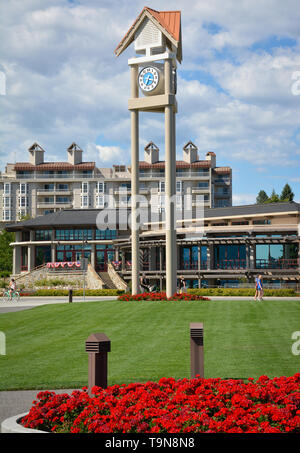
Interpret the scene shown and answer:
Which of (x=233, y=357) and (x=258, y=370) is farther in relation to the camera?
(x=233, y=357)

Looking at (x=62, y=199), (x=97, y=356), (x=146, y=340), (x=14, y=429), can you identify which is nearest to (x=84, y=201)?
(x=62, y=199)

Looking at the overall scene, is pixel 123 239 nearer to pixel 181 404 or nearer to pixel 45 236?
pixel 45 236

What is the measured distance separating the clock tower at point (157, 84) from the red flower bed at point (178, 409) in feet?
70.2

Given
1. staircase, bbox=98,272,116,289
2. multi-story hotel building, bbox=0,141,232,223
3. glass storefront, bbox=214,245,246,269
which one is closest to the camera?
glass storefront, bbox=214,245,246,269

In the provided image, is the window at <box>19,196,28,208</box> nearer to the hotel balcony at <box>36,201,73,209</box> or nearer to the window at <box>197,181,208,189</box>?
the hotel balcony at <box>36,201,73,209</box>

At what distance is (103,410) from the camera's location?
8.02m

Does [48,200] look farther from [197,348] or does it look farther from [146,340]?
[197,348]

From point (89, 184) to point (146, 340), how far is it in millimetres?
83183

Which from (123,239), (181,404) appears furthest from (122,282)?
(181,404)

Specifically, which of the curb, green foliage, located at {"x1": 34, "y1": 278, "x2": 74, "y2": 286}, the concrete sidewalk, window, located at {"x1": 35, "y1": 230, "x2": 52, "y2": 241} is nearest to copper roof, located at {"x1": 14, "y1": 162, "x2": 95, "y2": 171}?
window, located at {"x1": 35, "y1": 230, "x2": 52, "y2": 241}

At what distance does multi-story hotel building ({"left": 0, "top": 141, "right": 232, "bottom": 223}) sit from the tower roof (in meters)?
62.9

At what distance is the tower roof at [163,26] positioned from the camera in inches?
1226

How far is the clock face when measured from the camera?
3139 cm
